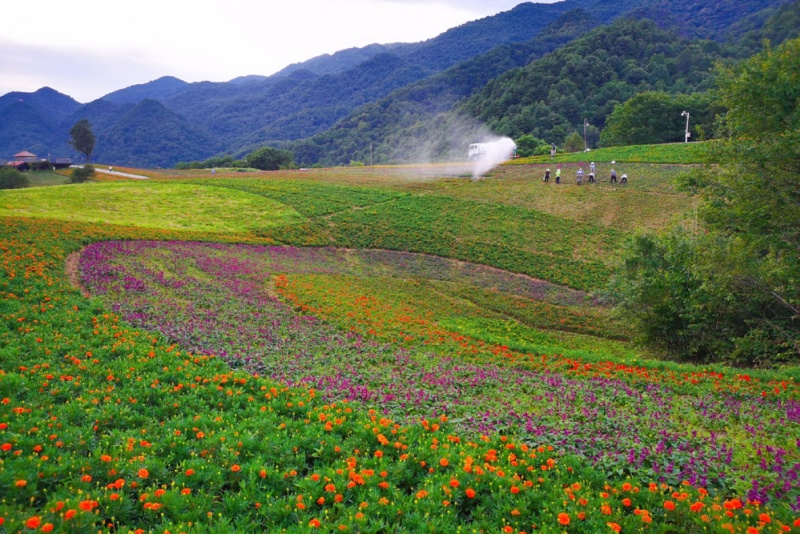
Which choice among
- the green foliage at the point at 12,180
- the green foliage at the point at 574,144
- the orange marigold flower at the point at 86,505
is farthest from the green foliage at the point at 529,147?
the orange marigold flower at the point at 86,505

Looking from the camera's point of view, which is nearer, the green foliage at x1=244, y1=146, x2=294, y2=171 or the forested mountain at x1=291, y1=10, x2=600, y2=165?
the green foliage at x1=244, y1=146, x2=294, y2=171

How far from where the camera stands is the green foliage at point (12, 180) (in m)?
51.8

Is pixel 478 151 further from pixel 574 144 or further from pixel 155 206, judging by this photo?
pixel 155 206

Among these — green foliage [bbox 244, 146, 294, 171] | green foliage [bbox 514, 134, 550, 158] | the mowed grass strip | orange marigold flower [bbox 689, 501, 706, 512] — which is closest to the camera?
orange marigold flower [bbox 689, 501, 706, 512]

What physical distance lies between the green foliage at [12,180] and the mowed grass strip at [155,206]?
60.4 feet

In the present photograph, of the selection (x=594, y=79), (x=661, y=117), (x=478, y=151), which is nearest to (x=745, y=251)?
(x=478, y=151)

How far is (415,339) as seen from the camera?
49.8ft

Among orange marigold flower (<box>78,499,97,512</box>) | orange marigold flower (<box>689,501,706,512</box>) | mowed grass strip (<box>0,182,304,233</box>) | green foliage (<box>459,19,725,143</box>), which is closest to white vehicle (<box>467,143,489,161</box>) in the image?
green foliage (<box>459,19,725,143</box>)

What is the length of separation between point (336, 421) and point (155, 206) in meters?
34.9

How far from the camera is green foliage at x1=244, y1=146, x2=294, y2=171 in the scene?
338 feet

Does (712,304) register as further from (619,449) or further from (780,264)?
(619,449)

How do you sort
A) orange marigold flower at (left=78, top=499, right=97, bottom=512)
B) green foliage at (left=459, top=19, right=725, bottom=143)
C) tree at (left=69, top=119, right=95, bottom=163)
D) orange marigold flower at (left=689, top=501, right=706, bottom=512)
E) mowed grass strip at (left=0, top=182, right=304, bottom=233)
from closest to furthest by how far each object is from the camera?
1. orange marigold flower at (left=78, top=499, right=97, bottom=512)
2. orange marigold flower at (left=689, top=501, right=706, bottom=512)
3. mowed grass strip at (left=0, top=182, right=304, bottom=233)
4. tree at (left=69, top=119, right=95, bottom=163)
5. green foliage at (left=459, top=19, right=725, bottom=143)

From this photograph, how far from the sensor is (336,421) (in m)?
7.81

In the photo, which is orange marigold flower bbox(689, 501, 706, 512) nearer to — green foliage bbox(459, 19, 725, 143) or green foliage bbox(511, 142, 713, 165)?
green foliage bbox(511, 142, 713, 165)
